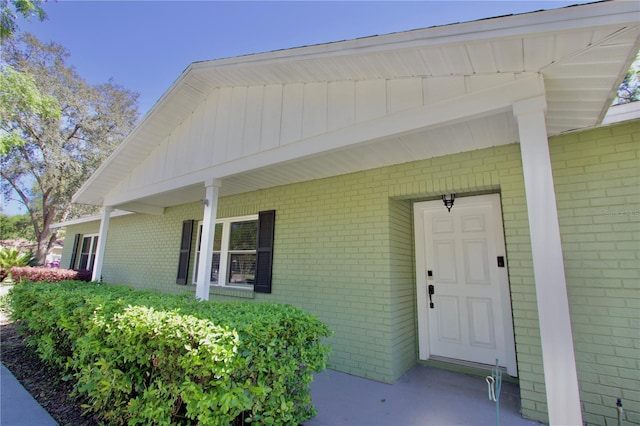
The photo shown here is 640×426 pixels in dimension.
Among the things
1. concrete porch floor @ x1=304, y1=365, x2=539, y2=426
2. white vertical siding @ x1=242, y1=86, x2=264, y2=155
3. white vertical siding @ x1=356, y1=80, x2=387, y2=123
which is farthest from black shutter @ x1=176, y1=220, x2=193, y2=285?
white vertical siding @ x1=356, y1=80, x2=387, y2=123

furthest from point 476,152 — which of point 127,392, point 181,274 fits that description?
point 181,274

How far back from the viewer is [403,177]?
3.87 meters

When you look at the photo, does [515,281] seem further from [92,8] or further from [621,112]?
[92,8]

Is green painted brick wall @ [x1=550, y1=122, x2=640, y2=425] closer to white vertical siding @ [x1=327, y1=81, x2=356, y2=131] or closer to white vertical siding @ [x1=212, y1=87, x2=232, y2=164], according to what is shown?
white vertical siding @ [x1=327, y1=81, x2=356, y2=131]

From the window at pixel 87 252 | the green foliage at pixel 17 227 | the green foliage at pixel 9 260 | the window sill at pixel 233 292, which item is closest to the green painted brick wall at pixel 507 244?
the window sill at pixel 233 292

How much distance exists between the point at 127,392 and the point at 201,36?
6355mm

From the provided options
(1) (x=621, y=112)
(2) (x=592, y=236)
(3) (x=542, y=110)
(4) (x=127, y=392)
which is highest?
(1) (x=621, y=112)

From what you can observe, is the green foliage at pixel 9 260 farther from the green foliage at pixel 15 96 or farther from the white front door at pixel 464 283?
the white front door at pixel 464 283

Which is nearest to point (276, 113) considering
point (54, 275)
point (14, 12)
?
point (14, 12)

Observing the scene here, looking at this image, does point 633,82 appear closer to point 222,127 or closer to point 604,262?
point 604,262

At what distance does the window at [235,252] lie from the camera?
563cm

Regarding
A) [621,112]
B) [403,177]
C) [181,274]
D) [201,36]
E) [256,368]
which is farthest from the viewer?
[181,274]

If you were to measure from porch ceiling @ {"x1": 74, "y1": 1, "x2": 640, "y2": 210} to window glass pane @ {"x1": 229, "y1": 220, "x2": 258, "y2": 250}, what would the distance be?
55.2 inches

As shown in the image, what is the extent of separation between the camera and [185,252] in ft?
21.9
